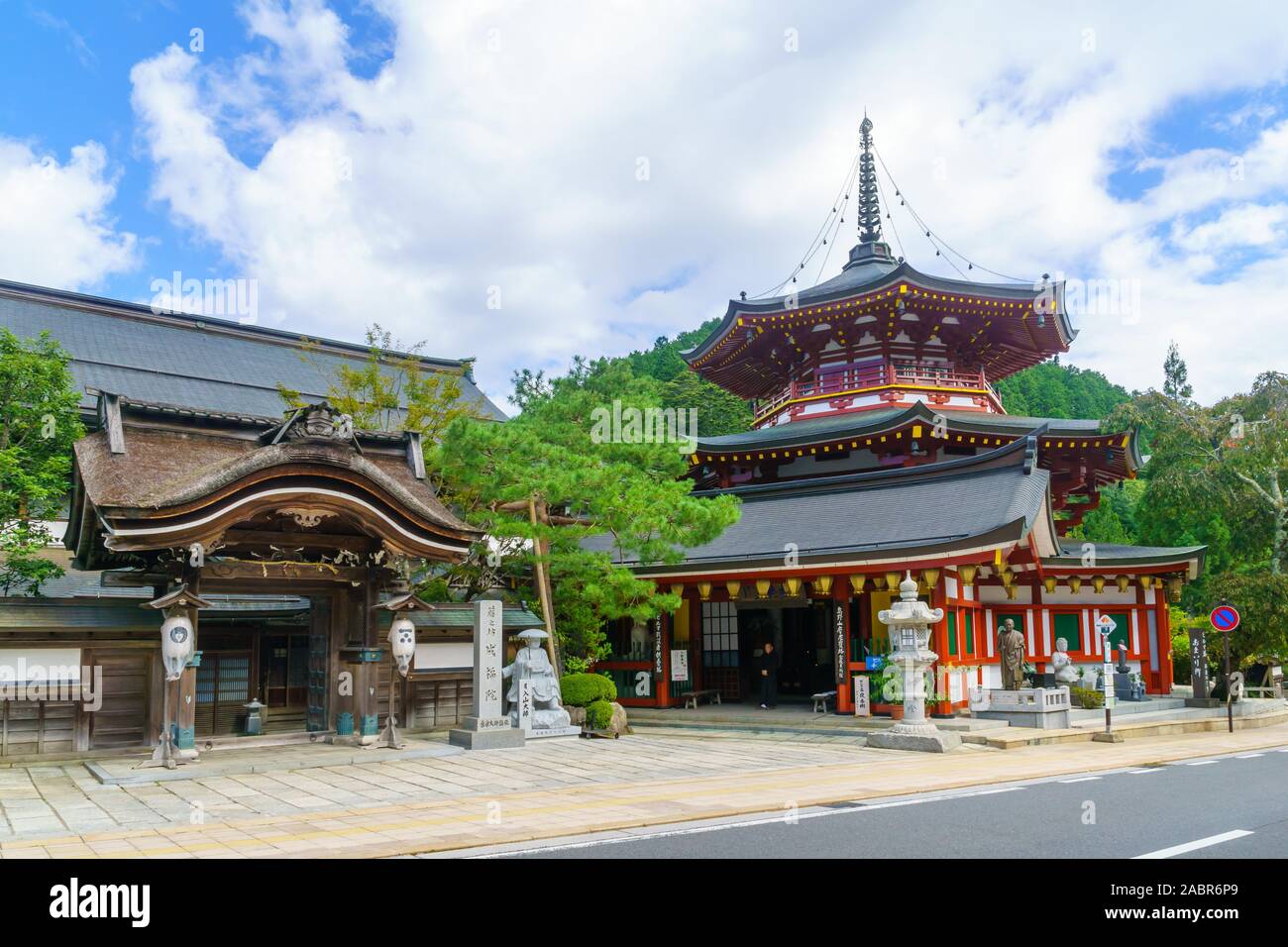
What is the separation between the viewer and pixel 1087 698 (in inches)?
840

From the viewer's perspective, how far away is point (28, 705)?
1479 centimetres

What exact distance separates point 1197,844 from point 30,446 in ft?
59.4

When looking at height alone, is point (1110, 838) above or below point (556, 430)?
below

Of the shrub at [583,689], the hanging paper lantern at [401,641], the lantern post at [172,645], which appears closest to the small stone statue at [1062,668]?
A: the shrub at [583,689]

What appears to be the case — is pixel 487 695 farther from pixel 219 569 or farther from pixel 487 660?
pixel 219 569

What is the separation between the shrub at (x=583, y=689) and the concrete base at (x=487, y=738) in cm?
223

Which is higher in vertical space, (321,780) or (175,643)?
(175,643)

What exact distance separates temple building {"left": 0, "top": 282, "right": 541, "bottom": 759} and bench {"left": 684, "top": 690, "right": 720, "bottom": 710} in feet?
19.9

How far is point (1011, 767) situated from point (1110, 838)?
19.3 ft

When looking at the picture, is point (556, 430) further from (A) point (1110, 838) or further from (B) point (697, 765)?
(A) point (1110, 838)

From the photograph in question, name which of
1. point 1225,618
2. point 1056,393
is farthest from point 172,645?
point 1056,393
